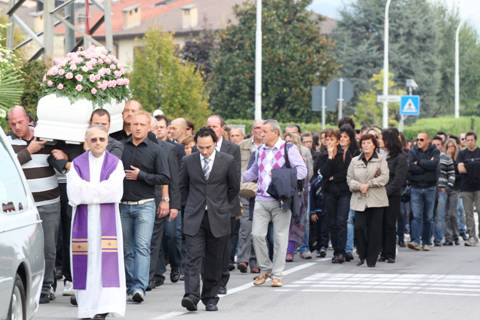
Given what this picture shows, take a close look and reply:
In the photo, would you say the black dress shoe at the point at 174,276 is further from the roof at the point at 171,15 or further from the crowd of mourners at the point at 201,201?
the roof at the point at 171,15

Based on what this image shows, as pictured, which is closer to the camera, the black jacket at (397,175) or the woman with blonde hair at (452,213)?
the black jacket at (397,175)

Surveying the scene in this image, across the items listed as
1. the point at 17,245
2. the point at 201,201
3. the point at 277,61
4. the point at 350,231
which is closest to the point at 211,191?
the point at 201,201

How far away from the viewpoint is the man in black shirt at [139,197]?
47.0 feet

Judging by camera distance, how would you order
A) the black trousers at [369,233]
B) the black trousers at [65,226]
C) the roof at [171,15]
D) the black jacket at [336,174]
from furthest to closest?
the roof at [171,15]
the black jacket at [336,174]
the black trousers at [369,233]
the black trousers at [65,226]

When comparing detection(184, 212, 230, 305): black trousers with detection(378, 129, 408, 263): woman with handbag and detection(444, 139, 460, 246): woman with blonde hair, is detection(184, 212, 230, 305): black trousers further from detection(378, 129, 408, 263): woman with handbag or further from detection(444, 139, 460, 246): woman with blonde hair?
detection(444, 139, 460, 246): woman with blonde hair

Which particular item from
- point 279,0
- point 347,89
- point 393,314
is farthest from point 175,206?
point 279,0

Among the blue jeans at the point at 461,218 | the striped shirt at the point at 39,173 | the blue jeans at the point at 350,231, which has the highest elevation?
the striped shirt at the point at 39,173

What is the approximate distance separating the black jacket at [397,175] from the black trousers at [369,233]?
664mm

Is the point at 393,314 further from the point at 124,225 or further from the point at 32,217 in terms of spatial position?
the point at 32,217

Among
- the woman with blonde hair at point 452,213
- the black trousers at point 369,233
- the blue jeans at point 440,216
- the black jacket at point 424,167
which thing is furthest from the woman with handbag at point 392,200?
the woman with blonde hair at point 452,213

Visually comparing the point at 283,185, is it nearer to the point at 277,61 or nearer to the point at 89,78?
the point at 89,78

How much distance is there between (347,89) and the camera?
3344 centimetres

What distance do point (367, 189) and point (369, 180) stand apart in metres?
0.13

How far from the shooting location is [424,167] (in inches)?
918
